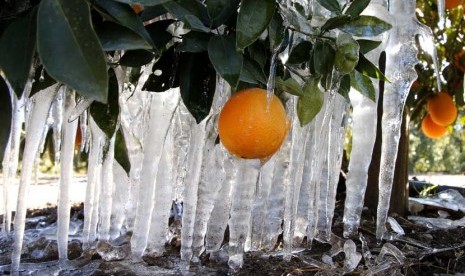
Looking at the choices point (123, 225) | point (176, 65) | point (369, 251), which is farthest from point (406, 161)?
point (176, 65)

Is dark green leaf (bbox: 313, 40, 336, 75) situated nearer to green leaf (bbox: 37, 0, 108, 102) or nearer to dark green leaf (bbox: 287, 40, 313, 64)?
dark green leaf (bbox: 287, 40, 313, 64)

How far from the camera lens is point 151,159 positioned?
3.45 ft

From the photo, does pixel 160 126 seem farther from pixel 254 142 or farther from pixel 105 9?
pixel 105 9

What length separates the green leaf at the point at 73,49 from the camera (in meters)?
0.44

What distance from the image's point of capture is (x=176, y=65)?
31.1 inches

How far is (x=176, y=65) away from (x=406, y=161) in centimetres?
113

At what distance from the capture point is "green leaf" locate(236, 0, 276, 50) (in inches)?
25.1

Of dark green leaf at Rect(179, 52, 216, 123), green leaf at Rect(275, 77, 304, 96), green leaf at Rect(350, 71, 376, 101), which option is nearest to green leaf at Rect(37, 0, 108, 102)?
dark green leaf at Rect(179, 52, 216, 123)

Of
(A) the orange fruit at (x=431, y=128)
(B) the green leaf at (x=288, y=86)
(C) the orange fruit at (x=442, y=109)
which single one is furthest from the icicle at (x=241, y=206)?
(A) the orange fruit at (x=431, y=128)

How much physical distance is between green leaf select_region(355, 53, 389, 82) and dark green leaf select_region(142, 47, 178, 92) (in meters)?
0.28

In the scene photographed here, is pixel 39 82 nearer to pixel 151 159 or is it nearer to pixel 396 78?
pixel 151 159

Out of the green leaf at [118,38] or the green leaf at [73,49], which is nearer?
the green leaf at [73,49]

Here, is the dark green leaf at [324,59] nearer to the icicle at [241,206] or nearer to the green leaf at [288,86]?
the green leaf at [288,86]

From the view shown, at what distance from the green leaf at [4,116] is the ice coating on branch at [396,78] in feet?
2.66
